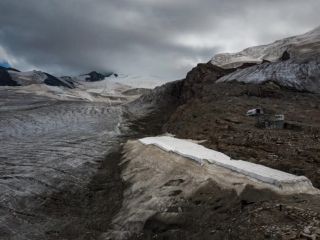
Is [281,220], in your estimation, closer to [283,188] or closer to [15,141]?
[283,188]

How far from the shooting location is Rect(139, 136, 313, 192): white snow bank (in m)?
20.1

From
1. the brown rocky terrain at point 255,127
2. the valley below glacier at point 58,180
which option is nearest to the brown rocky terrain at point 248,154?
the brown rocky terrain at point 255,127

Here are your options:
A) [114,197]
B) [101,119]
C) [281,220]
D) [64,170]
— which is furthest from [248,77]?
→ [281,220]

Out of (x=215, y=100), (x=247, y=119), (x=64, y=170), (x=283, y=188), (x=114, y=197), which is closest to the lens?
(x=283, y=188)

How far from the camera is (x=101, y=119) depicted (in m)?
64.0

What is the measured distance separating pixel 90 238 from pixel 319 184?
9.53 m

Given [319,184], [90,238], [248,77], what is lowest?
[90,238]

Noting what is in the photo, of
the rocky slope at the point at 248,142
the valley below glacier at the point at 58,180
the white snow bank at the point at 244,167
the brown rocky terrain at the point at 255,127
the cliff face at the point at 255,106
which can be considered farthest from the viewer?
the cliff face at the point at 255,106

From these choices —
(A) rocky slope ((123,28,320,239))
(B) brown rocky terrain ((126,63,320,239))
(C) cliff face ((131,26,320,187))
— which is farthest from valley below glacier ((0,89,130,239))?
(C) cliff face ((131,26,320,187))

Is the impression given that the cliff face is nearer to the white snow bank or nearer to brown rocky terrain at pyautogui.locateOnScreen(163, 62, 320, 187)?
brown rocky terrain at pyautogui.locateOnScreen(163, 62, 320, 187)

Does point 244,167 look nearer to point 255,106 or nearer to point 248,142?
point 248,142

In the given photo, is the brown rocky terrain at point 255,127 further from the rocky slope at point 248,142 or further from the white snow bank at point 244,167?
the white snow bank at point 244,167

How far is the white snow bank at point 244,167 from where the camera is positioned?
2009 cm

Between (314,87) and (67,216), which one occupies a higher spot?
(314,87)
